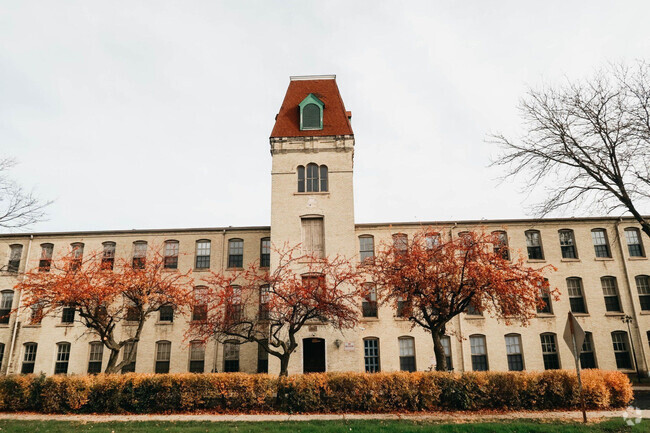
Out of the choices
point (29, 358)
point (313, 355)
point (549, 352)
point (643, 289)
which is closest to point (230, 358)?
point (313, 355)

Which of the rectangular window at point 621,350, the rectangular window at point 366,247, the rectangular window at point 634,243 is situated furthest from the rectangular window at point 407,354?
the rectangular window at point 634,243

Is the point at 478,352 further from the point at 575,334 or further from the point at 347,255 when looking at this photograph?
the point at 575,334

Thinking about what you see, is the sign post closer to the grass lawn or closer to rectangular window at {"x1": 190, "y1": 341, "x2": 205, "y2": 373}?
the grass lawn

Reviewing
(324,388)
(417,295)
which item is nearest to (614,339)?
(417,295)

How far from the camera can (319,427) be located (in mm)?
11164

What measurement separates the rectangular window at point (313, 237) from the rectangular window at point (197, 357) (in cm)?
923

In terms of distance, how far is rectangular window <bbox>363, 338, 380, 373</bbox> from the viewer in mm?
24266

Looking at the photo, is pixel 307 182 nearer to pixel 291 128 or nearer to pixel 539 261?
pixel 291 128

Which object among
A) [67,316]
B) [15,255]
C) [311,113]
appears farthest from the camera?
[15,255]

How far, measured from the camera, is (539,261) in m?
25.8

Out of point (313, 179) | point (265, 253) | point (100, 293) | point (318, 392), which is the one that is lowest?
point (318, 392)

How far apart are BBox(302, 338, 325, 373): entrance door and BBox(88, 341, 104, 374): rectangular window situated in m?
13.8

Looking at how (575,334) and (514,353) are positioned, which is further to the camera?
(514,353)

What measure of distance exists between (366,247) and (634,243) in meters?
17.8
